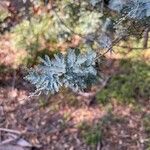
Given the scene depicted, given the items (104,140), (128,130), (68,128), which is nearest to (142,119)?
(128,130)

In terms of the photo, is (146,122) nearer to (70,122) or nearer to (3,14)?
(70,122)

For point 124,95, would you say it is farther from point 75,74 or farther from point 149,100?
point 75,74

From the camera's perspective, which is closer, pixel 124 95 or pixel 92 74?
pixel 92 74

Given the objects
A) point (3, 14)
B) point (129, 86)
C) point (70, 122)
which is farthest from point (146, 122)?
point (3, 14)

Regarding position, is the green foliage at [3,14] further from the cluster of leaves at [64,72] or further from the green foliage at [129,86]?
the cluster of leaves at [64,72]

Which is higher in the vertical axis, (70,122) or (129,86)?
(129,86)

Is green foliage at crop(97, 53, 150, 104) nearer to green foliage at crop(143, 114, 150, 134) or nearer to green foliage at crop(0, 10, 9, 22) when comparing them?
green foliage at crop(143, 114, 150, 134)
